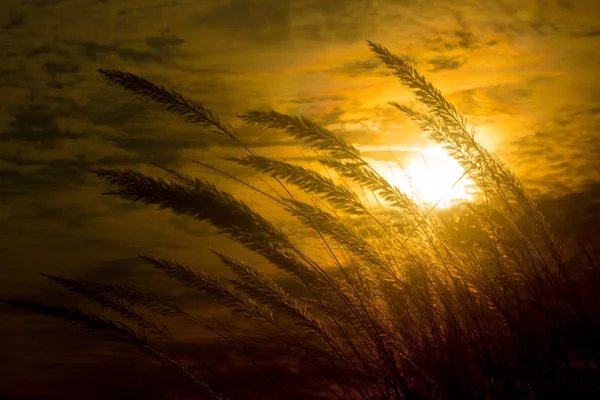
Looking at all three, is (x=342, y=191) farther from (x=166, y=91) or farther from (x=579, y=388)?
(x=579, y=388)

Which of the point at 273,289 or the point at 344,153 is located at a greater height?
the point at 344,153

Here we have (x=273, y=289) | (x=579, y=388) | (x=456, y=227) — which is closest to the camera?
(x=579, y=388)

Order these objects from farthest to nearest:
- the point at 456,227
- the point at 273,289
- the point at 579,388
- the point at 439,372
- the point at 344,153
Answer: the point at 456,227 < the point at 344,153 < the point at 273,289 < the point at 439,372 < the point at 579,388

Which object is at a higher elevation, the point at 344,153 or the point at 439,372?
the point at 344,153

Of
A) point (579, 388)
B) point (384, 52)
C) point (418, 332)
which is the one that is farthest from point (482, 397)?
point (384, 52)

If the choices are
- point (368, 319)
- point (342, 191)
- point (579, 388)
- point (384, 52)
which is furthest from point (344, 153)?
point (579, 388)

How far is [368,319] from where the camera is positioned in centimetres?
245

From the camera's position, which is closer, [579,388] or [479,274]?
[579,388]

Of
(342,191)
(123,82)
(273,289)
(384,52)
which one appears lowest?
(273,289)

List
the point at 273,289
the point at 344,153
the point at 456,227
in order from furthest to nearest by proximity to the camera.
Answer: the point at 456,227 < the point at 344,153 < the point at 273,289

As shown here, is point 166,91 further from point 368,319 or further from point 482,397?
point 482,397

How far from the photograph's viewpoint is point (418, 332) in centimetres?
261

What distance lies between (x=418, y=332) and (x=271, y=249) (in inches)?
28.4

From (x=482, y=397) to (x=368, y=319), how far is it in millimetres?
481
